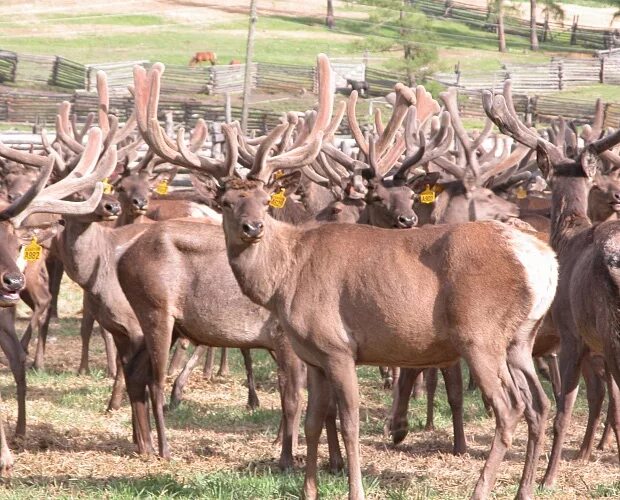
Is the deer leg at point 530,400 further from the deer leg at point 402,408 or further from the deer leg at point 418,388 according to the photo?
the deer leg at point 418,388

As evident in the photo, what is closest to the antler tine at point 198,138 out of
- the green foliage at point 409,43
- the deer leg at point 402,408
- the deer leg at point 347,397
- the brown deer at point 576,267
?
the brown deer at point 576,267

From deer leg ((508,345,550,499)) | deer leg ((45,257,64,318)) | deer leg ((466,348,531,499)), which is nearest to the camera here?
deer leg ((466,348,531,499))

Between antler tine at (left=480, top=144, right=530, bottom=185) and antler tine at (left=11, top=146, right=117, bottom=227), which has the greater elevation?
antler tine at (left=11, top=146, right=117, bottom=227)

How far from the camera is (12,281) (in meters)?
7.36

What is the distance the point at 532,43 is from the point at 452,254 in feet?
187

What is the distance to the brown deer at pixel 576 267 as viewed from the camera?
7.13 metres

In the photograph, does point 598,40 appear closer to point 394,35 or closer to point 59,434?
point 394,35

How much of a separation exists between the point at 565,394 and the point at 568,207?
1436 mm

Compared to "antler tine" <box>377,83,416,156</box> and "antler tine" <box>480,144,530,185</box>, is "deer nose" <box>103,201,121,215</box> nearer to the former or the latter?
"antler tine" <box>377,83,416,156</box>

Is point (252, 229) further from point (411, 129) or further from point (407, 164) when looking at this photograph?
point (411, 129)

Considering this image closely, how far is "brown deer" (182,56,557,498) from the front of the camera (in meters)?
6.89

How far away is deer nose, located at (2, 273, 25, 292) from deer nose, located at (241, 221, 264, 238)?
138cm

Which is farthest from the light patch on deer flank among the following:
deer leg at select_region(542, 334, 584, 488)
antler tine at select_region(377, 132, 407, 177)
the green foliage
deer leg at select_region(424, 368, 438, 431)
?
the green foliage

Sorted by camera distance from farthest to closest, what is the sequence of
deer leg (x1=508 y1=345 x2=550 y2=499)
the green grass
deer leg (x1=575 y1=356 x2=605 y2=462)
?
the green grass < deer leg (x1=575 y1=356 x2=605 y2=462) < deer leg (x1=508 y1=345 x2=550 y2=499)
